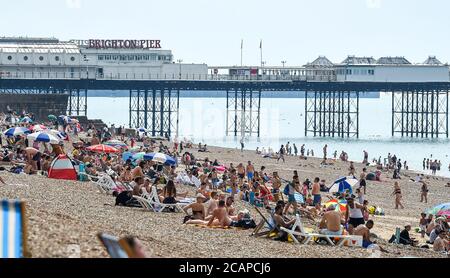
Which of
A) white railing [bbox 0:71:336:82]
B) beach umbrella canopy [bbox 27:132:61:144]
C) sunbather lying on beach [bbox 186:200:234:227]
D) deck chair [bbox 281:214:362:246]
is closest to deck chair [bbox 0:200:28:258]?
deck chair [bbox 281:214:362:246]

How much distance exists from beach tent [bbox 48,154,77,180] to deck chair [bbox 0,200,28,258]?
12.8m

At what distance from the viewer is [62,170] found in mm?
22469

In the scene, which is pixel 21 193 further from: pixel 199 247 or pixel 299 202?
pixel 299 202

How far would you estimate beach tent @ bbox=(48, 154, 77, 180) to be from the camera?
22.3 metres

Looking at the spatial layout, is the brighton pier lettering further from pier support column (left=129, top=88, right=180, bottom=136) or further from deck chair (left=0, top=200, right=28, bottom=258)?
deck chair (left=0, top=200, right=28, bottom=258)

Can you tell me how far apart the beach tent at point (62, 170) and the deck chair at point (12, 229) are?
12792 millimetres

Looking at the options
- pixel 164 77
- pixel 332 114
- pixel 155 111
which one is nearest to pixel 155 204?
pixel 164 77

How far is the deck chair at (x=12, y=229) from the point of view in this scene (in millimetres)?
9461

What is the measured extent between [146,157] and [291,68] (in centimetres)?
5586

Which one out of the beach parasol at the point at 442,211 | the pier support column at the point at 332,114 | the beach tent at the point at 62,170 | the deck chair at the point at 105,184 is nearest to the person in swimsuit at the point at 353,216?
the beach parasol at the point at 442,211

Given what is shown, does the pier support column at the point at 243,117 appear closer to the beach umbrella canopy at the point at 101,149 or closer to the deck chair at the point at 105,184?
the beach umbrella canopy at the point at 101,149

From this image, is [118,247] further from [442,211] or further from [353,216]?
[442,211]

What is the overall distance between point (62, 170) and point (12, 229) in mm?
13068
